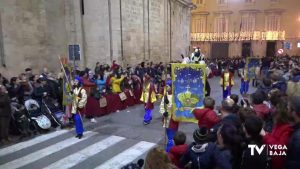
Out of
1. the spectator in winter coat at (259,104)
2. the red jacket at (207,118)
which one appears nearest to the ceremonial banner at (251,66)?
the spectator in winter coat at (259,104)

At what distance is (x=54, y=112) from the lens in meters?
10.9

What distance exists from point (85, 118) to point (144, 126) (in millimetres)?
2723

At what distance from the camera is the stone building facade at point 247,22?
42.3 m

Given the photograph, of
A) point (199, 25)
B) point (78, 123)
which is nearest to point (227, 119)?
point (78, 123)

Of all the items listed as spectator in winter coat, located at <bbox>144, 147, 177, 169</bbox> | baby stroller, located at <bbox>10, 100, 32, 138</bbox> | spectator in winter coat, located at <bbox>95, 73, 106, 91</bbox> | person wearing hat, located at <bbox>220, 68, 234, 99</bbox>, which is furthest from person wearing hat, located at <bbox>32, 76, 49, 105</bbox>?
spectator in winter coat, located at <bbox>144, 147, 177, 169</bbox>

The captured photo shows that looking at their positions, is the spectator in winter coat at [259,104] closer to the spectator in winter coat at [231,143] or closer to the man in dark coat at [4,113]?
the spectator in winter coat at [231,143]

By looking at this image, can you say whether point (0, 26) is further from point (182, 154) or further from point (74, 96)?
Result: point (182, 154)

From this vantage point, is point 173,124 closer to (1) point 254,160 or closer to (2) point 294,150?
(1) point 254,160

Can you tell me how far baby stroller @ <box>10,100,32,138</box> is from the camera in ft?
31.1

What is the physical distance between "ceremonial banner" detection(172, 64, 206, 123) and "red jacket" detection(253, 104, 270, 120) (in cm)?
196

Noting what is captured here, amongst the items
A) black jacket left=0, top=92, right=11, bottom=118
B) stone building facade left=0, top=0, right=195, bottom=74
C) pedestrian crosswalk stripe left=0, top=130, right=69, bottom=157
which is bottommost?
pedestrian crosswalk stripe left=0, top=130, right=69, bottom=157

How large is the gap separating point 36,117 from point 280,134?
8344 mm

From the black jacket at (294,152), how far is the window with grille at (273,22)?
43611mm

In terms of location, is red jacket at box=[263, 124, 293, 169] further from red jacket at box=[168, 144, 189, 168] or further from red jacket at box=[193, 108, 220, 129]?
red jacket at box=[193, 108, 220, 129]
